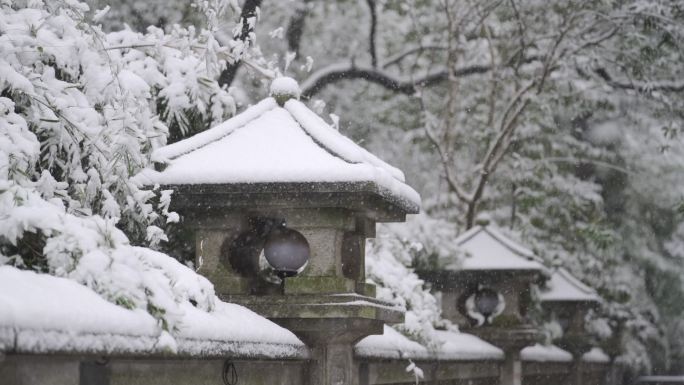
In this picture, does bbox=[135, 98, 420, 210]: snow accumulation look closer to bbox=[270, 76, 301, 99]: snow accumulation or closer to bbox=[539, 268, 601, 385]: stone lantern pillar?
bbox=[270, 76, 301, 99]: snow accumulation

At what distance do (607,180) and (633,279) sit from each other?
217 centimetres

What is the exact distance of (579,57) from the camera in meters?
16.4

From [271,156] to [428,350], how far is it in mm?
3234

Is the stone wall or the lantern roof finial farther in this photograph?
the lantern roof finial

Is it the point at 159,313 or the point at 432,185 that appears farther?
the point at 432,185

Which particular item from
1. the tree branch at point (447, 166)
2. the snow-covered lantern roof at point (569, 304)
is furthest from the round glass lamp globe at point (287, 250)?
the snow-covered lantern roof at point (569, 304)

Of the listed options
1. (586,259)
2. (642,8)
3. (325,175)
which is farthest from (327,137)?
(586,259)

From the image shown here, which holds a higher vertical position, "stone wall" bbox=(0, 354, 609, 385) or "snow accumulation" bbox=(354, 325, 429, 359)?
"snow accumulation" bbox=(354, 325, 429, 359)

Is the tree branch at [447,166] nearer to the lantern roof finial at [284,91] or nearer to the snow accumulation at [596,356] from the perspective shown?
the snow accumulation at [596,356]

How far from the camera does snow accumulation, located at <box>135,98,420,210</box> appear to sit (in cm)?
623

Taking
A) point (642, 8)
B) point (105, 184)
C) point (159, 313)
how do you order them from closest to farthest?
point (159, 313) < point (105, 184) < point (642, 8)

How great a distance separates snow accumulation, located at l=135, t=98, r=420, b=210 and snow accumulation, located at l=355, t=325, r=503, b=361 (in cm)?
A: 111

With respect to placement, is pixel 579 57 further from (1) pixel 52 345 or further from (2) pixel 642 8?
(1) pixel 52 345

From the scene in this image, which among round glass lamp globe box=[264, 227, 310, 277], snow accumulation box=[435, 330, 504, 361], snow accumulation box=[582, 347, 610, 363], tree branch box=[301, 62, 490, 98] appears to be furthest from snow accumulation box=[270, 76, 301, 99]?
snow accumulation box=[582, 347, 610, 363]
